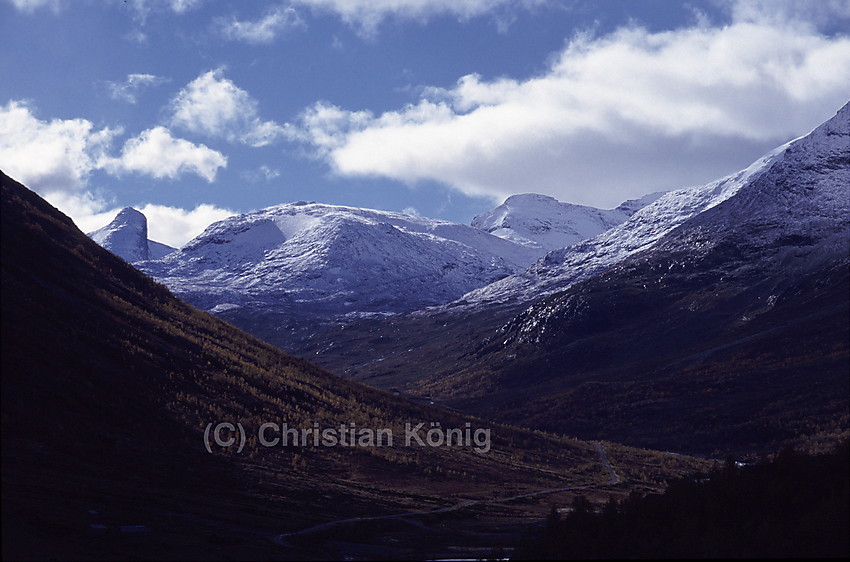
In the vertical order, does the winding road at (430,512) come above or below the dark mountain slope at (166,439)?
below

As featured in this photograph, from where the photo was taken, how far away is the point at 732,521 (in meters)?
39.1

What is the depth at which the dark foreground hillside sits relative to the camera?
108 feet

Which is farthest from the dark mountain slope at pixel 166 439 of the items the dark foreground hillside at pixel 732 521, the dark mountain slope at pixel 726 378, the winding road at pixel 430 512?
the dark mountain slope at pixel 726 378

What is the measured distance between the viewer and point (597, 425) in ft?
467

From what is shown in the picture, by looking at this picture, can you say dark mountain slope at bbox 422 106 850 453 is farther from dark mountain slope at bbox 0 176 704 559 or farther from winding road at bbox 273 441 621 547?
winding road at bbox 273 441 621 547

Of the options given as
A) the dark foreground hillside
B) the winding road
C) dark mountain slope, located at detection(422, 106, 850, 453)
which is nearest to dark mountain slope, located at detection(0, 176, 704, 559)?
the winding road

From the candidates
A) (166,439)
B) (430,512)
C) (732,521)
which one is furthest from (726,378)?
(732,521)

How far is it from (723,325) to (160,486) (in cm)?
14921

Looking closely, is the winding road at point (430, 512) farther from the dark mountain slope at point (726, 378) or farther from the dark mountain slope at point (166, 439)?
the dark mountain slope at point (726, 378)

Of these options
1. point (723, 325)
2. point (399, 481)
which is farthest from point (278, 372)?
point (723, 325)

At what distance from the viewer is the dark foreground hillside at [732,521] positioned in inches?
1300

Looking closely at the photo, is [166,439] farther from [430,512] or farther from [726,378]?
[726,378]

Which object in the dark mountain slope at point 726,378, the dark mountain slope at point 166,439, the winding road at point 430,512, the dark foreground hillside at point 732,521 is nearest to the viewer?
the dark foreground hillside at point 732,521

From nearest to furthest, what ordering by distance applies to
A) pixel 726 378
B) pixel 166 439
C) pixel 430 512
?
pixel 430 512 < pixel 166 439 < pixel 726 378
